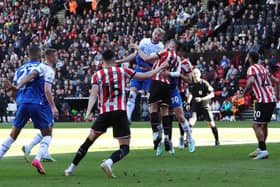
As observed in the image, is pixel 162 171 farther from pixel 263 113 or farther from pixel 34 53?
pixel 263 113

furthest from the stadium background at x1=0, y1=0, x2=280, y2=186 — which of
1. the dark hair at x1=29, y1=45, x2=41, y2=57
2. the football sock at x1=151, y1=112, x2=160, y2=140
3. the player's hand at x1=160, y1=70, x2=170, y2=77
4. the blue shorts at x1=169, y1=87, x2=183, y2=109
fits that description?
the dark hair at x1=29, y1=45, x2=41, y2=57

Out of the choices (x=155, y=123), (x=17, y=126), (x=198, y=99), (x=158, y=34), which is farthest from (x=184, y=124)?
(x=17, y=126)

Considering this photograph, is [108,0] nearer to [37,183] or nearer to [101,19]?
[101,19]

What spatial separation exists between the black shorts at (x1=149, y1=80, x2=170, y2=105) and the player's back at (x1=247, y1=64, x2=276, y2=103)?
2066 mm

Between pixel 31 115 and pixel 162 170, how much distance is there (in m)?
2.54

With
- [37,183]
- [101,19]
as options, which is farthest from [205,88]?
[101,19]

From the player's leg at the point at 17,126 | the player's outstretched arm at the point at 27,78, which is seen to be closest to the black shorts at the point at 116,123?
the player's outstretched arm at the point at 27,78

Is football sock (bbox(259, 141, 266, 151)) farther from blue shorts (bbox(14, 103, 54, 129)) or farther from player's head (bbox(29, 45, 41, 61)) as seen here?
player's head (bbox(29, 45, 41, 61))

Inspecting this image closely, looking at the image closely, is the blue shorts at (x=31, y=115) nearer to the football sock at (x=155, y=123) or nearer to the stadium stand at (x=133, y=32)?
the football sock at (x=155, y=123)

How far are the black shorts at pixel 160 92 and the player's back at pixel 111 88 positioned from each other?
4758mm

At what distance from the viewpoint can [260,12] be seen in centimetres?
4178

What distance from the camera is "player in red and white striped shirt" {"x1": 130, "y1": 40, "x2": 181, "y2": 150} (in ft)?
58.3

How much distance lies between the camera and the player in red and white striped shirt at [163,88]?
17766mm

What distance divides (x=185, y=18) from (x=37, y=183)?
3395 cm
